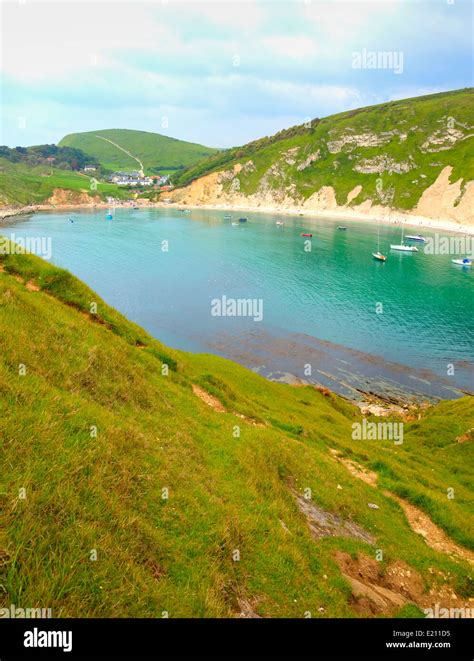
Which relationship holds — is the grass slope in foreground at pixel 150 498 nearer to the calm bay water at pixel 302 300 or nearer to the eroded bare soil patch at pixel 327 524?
the eroded bare soil patch at pixel 327 524

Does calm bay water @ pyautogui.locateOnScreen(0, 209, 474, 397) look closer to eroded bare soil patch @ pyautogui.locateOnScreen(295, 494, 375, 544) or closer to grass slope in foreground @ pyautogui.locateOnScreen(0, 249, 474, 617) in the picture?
grass slope in foreground @ pyautogui.locateOnScreen(0, 249, 474, 617)

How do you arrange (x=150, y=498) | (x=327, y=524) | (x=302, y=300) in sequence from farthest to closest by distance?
Result: (x=302, y=300) → (x=327, y=524) → (x=150, y=498)

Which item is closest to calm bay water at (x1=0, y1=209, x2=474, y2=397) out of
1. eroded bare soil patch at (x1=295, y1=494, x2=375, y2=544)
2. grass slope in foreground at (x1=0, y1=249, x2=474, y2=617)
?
grass slope in foreground at (x1=0, y1=249, x2=474, y2=617)

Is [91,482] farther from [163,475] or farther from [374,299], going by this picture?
[374,299]

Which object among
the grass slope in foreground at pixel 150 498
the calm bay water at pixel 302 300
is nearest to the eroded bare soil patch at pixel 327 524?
the grass slope in foreground at pixel 150 498

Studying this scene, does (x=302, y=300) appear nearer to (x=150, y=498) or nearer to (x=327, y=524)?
(x=327, y=524)

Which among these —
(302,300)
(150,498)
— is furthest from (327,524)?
(302,300)

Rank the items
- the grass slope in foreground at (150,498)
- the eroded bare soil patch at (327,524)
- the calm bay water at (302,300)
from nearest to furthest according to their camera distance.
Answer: the grass slope in foreground at (150,498) → the eroded bare soil patch at (327,524) → the calm bay water at (302,300)
